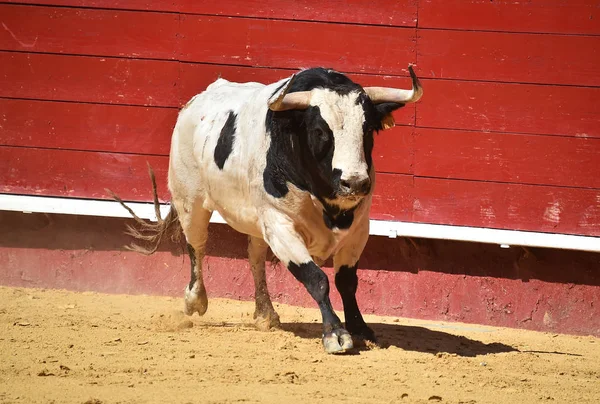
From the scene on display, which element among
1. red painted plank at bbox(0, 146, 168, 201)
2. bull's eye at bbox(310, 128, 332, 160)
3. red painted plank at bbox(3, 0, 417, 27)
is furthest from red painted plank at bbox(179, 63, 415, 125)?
bull's eye at bbox(310, 128, 332, 160)

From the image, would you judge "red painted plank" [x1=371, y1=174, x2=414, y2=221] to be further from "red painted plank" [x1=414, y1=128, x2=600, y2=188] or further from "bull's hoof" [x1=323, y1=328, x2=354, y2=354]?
"bull's hoof" [x1=323, y1=328, x2=354, y2=354]

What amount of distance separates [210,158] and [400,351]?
1808 mm

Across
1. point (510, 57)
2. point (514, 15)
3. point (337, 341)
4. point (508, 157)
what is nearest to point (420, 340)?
point (337, 341)

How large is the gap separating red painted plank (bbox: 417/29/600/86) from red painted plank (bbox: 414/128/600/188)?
414 millimetres

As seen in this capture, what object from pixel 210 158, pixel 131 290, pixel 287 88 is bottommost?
pixel 131 290

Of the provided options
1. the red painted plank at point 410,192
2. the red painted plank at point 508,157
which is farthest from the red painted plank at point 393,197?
the red painted plank at point 508,157

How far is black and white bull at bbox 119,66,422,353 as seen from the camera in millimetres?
5859

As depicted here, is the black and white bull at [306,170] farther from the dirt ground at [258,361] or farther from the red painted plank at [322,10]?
the red painted plank at [322,10]

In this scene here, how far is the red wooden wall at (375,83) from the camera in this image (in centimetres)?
766

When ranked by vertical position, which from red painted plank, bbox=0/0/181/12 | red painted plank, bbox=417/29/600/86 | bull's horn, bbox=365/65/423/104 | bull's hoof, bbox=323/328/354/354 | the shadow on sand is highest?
red painted plank, bbox=0/0/181/12

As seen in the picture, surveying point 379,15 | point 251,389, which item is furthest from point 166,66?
point 251,389

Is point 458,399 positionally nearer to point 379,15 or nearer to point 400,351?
point 400,351

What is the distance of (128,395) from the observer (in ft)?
15.4

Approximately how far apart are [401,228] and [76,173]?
2.51 metres
